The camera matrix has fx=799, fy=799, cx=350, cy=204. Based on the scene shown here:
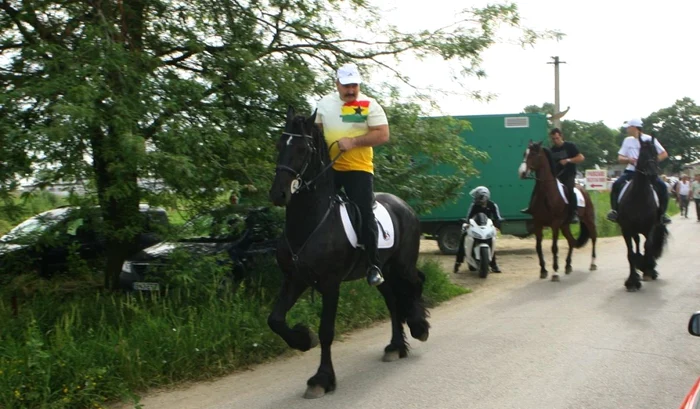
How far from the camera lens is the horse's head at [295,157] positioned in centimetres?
639

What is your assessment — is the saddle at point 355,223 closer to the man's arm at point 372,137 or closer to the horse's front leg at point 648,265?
the man's arm at point 372,137

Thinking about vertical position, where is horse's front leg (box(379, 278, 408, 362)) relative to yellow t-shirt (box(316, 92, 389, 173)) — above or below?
below

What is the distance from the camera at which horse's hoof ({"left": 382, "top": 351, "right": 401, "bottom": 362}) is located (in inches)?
311

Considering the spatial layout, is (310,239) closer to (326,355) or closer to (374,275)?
(374,275)

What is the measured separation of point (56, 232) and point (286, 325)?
133 inches

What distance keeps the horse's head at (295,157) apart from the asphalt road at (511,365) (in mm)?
1723

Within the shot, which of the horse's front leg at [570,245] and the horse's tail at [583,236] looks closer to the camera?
the horse's front leg at [570,245]

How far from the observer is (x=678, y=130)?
217ft

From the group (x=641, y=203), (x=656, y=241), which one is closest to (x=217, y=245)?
(x=641, y=203)

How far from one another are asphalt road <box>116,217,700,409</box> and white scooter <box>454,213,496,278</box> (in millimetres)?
2965

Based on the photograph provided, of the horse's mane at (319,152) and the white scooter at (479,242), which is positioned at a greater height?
the horse's mane at (319,152)

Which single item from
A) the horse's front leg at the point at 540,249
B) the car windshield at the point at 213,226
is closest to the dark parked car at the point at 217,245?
the car windshield at the point at 213,226

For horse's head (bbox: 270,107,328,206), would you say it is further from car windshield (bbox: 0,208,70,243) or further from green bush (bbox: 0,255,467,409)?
car windshield (bbox: 0,208,70,243)

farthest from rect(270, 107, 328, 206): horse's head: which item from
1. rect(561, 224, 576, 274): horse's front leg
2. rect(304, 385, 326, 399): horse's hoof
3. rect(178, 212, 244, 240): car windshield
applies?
rect(561, 224, 576, 274): horse's front leg
